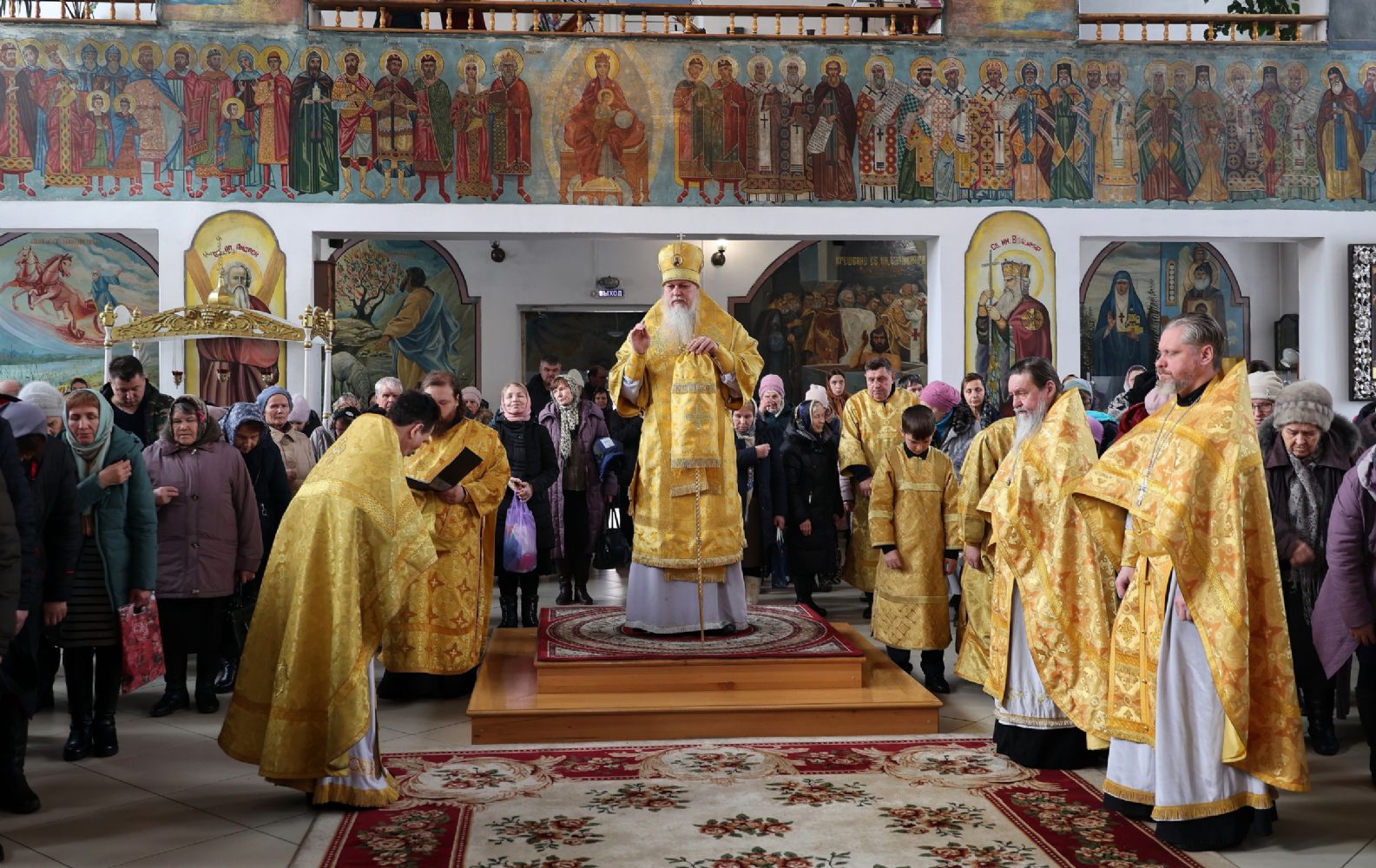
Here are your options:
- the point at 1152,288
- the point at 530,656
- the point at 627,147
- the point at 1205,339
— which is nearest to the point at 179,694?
the point at 530,656

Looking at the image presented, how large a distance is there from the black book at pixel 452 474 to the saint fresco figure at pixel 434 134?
638 cm

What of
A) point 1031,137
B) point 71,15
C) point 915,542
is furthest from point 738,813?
point 71,15

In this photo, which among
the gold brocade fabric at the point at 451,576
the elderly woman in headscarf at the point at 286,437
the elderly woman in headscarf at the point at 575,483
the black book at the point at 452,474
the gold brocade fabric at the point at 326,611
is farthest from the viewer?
the elderly woman in headscarf at the point at 575,483

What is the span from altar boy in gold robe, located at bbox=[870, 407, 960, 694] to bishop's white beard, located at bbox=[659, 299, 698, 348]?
1.26 m

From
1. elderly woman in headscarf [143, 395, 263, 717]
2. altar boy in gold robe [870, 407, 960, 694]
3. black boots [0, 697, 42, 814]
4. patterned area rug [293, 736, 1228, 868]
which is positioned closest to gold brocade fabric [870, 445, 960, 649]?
altar boy in gold robe [870, 407, 960, 694]

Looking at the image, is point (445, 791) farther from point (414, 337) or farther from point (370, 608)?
point (414, 337)

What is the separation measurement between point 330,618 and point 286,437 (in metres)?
3.73

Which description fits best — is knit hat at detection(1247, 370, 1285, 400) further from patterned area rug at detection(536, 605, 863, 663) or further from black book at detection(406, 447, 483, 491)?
black book at detection(406, 447, 483, 491)

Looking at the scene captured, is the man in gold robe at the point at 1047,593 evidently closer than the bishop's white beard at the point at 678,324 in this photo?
Yes

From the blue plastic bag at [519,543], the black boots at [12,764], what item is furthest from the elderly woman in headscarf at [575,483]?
the black boots at [12,764]

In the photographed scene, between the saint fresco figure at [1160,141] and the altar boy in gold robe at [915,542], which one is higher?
the saint fresco figure at [1160,141]

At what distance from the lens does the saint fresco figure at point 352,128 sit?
39.7ft

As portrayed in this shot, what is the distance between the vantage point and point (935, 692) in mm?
6711

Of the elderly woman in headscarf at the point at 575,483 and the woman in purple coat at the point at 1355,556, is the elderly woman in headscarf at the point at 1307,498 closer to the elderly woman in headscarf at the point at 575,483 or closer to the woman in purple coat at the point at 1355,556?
the woman in purple coat at the point at 1355,556
